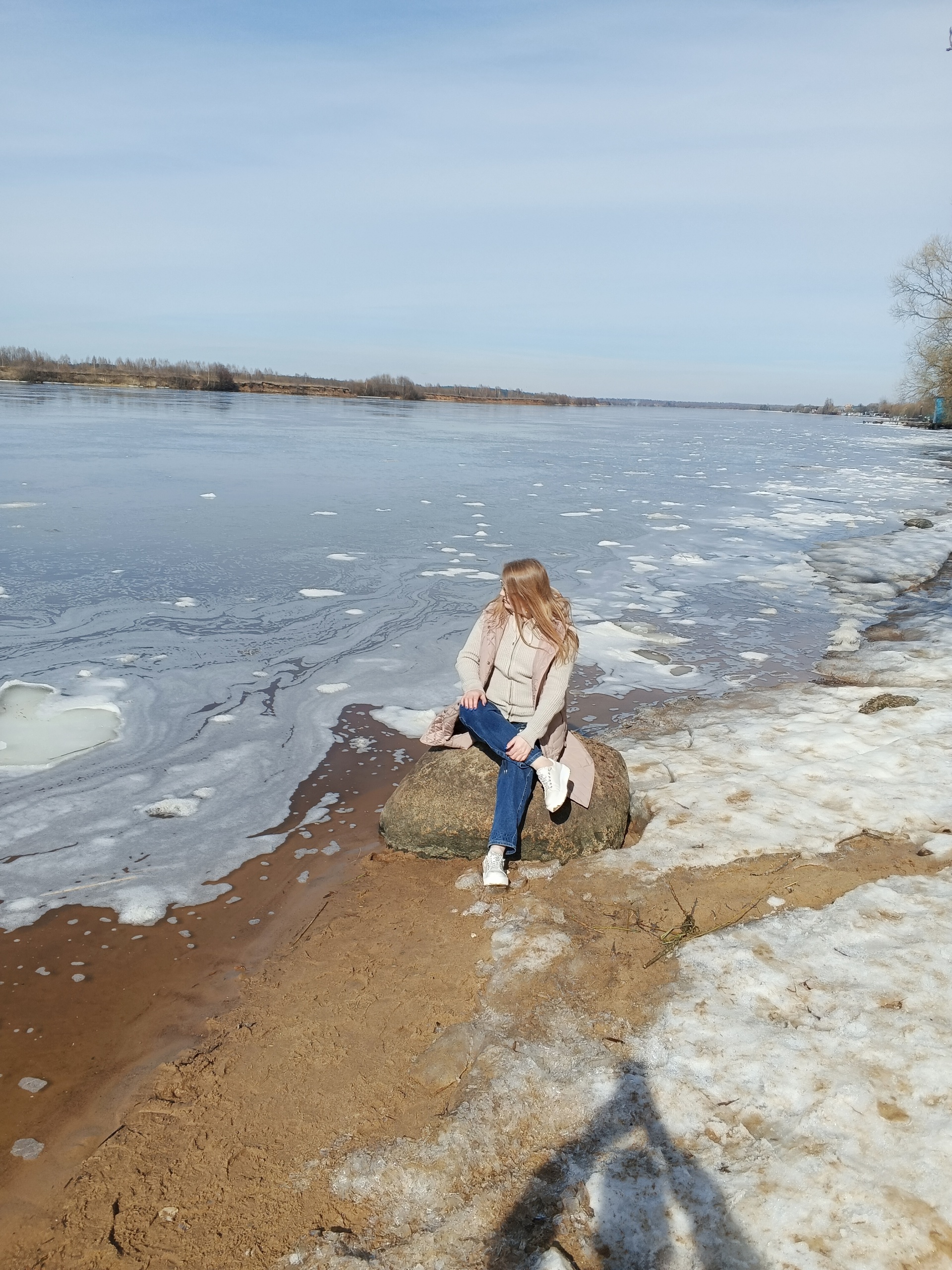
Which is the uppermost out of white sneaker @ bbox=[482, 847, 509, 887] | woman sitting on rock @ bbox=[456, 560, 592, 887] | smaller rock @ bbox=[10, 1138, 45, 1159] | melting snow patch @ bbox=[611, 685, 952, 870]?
woman sitting on rock @ bbox=[456, 560, 592, 887]

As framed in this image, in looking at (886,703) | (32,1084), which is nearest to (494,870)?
(32,1084)

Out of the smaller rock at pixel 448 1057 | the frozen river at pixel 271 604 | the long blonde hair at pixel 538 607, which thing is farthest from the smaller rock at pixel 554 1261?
the long blonde hair at pixel 538 607

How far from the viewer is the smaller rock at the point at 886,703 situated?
5906 millimetres

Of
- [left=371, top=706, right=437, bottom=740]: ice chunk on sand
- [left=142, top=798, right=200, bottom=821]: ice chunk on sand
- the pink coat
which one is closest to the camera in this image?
the pink coat

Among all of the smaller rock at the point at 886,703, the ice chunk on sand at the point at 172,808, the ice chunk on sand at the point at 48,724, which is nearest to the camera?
the ice chunk on sand at the point at 172,808

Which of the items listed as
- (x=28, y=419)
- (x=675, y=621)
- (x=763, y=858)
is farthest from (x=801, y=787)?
(x=28, y=419)

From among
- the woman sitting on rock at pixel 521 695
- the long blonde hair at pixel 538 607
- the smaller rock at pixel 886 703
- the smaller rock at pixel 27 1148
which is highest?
the long blonde hair at pixel 538 607

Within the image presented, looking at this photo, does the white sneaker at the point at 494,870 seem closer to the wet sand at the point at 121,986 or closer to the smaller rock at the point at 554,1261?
the wet sand at the point at 121,986

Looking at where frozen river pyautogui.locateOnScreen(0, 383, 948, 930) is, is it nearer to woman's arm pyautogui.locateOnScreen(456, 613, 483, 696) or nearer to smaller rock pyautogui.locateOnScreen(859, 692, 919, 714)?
smaller rock pyautogui.locateOnScreen(859, 692, 919, 714)

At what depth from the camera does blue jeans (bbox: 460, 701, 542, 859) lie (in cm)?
416

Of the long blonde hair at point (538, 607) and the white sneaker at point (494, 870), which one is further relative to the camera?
the long blonde hair at point (538, 607)

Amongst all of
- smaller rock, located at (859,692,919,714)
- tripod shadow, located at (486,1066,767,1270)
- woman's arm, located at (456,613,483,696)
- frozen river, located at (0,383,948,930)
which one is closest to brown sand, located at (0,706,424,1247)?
frozen river, located at (0,383,948,930)

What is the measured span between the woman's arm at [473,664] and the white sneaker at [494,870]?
0.83 meters

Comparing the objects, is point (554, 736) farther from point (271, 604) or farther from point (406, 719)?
point (271, 604)
